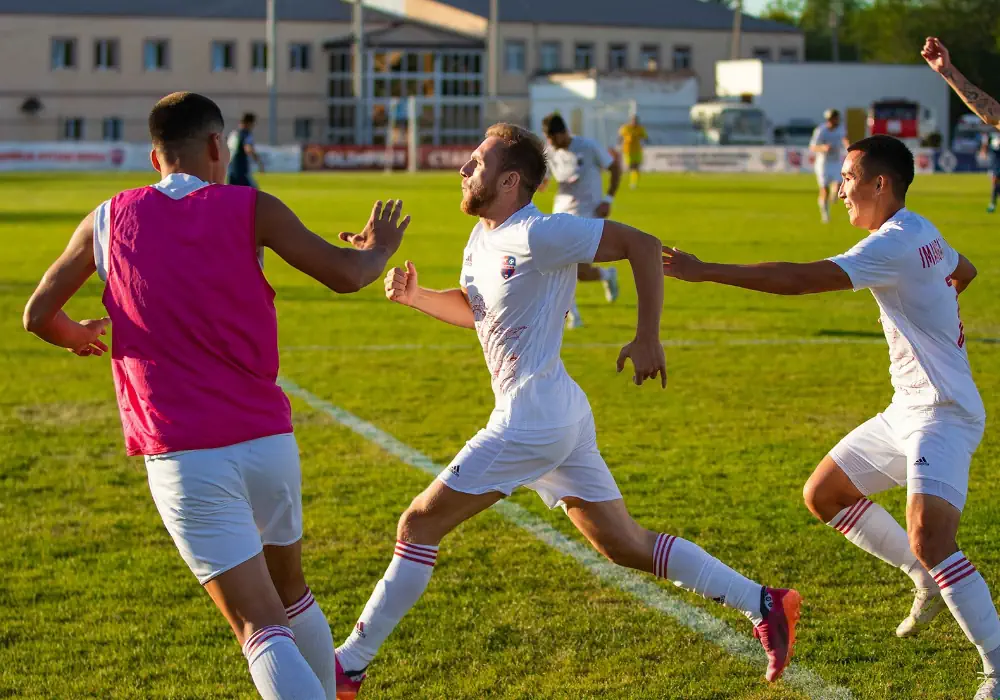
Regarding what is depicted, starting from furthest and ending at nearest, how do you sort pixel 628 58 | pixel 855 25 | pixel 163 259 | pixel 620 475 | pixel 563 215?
pixel 855 25 < pixel 628 58 < pixel 620 475 < pixel 563 215 < pixel 163 259

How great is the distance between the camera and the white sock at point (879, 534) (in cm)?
528

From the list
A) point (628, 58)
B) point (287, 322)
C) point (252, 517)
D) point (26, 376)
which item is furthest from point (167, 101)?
point (628, 58)

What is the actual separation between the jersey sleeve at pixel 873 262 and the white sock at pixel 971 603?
3.14 feet

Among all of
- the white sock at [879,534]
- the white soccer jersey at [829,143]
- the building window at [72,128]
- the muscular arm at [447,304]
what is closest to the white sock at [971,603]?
the white sock at [879,534]

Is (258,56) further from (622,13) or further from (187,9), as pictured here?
(622,13)

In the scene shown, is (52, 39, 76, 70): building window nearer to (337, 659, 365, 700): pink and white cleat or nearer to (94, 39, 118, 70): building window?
(94, 39, 118, 70): building window

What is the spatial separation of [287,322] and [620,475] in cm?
750

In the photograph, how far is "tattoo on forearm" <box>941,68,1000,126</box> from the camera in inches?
226

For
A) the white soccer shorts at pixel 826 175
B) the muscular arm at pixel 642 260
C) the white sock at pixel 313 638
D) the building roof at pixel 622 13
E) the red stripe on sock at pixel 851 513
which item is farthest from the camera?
the building roof at pixel 622 13

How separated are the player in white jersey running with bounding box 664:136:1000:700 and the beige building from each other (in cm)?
7386

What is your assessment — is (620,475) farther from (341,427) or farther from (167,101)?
(167,101)

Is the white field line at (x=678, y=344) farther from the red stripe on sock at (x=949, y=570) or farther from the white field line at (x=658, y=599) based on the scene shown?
the red stripe on sock at (x=949, y=570)

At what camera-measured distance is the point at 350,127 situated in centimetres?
8719

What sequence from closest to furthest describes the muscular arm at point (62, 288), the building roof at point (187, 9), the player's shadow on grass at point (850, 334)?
the muscular arm at point (62, 288) < the player's shadow on grass at point (850, 334) < the building roof at point (187, 9)
